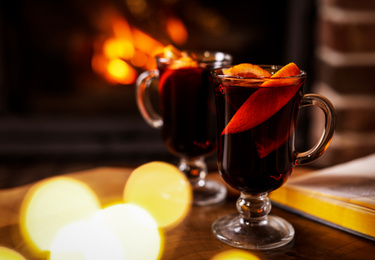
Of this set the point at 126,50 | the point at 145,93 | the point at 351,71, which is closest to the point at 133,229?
the point at 145,93

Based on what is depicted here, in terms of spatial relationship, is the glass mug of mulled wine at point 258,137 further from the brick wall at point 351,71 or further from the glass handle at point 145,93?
the brick wall at point 351,71

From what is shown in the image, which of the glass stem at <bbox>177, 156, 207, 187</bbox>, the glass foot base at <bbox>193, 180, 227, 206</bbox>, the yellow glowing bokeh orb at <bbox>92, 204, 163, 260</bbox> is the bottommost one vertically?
the glass foot base at <bbox>193, 180, 227, 206</bbox>

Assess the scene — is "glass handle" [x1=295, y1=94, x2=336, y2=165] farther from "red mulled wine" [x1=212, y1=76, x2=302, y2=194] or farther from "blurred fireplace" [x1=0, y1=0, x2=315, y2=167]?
"blurred fireplace" [x1=0, y1=0, x2=315, y2=167]

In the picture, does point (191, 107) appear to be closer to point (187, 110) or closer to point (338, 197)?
point (187, 110)

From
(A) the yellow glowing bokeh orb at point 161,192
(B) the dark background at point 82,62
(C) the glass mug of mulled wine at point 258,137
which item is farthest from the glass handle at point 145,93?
(B) the dark background at point 82,62

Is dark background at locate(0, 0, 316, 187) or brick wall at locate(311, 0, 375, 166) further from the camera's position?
dark background at locate(0, 0, 316, 187)

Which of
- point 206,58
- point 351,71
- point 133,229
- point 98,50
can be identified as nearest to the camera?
point 133,229

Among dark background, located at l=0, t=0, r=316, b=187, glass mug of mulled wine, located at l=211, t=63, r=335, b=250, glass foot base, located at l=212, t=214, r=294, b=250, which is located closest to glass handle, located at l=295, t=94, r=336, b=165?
glass mug of mulled wine, located at l=211, t=63, r=335, b=250

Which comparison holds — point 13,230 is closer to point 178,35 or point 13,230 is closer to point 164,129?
point 164,129
